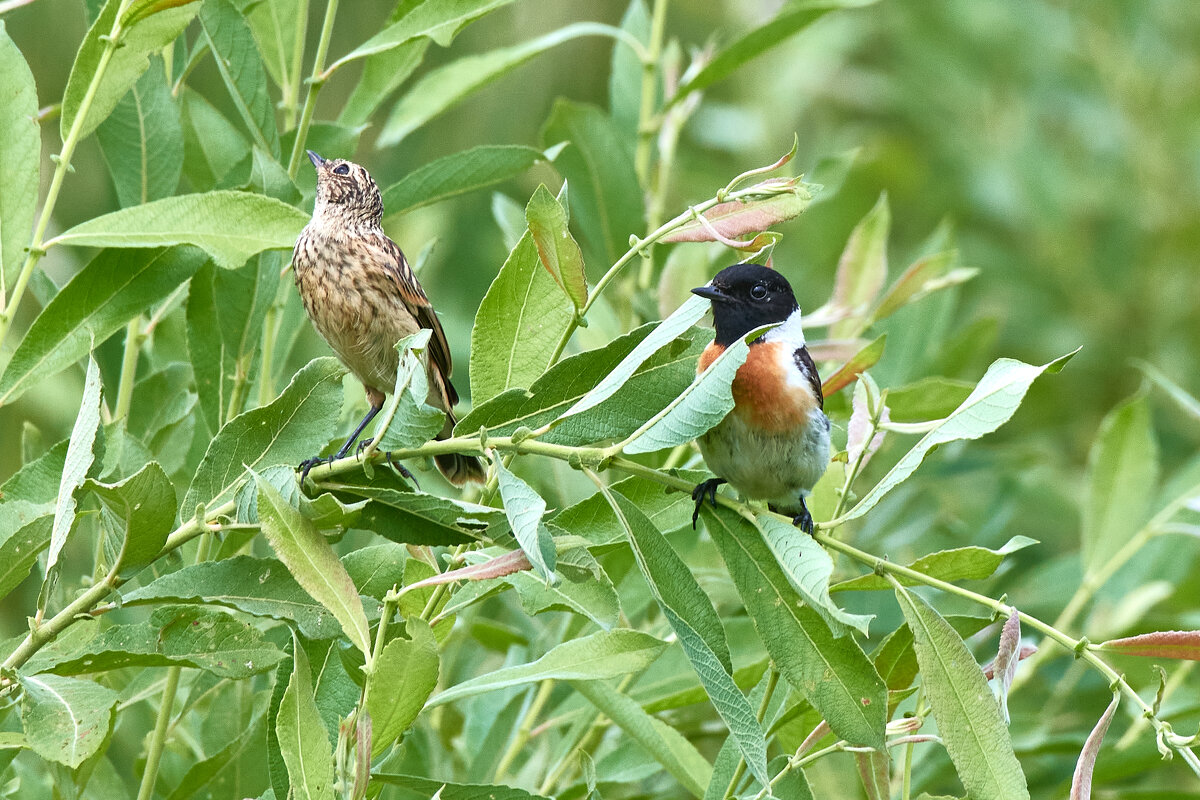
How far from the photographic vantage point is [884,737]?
1.82m

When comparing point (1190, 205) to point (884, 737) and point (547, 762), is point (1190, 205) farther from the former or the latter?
point (884, 737)

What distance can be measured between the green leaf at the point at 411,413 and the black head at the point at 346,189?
0.90 meters

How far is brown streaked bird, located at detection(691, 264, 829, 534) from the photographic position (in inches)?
97.1

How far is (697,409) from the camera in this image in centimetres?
171

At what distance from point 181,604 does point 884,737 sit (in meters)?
1.00

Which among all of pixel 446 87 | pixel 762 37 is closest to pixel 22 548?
pixel 446 87

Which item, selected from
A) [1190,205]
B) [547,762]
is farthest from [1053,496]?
[547,762]

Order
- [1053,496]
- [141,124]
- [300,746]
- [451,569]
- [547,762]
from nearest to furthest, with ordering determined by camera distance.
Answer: [300,746], [451,569], [141,124], [547,762], [1053,496]

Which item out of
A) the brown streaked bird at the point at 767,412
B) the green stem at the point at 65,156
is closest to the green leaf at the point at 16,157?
the green stem at the point at 65,156

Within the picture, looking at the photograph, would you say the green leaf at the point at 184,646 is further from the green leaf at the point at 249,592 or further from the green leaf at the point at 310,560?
the green leaf at the point at 310,560

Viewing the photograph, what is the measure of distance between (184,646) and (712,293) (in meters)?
1.11

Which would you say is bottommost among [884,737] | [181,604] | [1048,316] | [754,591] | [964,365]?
[1048,316]

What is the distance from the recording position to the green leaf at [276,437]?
6.12 ft

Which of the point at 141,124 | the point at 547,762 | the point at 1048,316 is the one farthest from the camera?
the point at 1048,316
